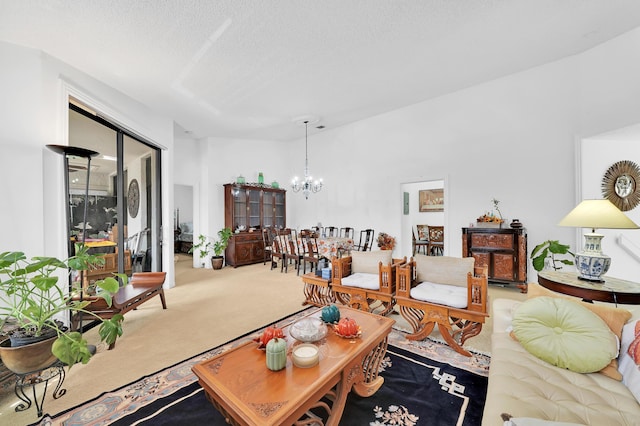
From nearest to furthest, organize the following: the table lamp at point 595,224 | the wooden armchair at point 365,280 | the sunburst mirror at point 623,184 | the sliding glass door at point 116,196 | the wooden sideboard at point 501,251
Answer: the table lamp at point 595,224 → the wooden armchair at point 365,280 → the sliding glass door at point 116,196 → the sunburst mirror at point 623,184 → the wooden sideboard at point 501,251

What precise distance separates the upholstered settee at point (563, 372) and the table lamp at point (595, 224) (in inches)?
30.5

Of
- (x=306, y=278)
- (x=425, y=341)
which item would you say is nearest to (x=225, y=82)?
(x=306, y=278)

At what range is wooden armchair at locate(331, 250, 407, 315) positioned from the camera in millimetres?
2768

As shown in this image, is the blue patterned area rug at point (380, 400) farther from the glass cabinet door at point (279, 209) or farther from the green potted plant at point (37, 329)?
the glass cabinet door at point (279, 209)

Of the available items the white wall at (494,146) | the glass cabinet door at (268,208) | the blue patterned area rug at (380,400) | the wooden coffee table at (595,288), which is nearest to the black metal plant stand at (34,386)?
the blue patterned area rug at (380,400)

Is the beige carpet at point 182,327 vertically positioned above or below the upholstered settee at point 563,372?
below

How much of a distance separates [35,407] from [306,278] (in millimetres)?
2461

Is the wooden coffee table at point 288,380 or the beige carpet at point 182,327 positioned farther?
the beige carpet at point 182,327

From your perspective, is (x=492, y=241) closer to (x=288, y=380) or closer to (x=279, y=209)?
(x=288, y=380)

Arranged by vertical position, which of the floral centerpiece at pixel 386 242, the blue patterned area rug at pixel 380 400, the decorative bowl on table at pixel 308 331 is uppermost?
the floral centerpiece at pixel 386 242

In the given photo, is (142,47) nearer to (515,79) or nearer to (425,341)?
(425,341)

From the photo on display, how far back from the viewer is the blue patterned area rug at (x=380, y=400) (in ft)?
5.13

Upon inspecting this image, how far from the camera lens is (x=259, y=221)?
22.8 feet

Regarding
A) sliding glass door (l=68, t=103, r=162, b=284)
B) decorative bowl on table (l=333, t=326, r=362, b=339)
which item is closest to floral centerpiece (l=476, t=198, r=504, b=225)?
decorative bowl on table (l=333, t=326, r=362, b=339)
